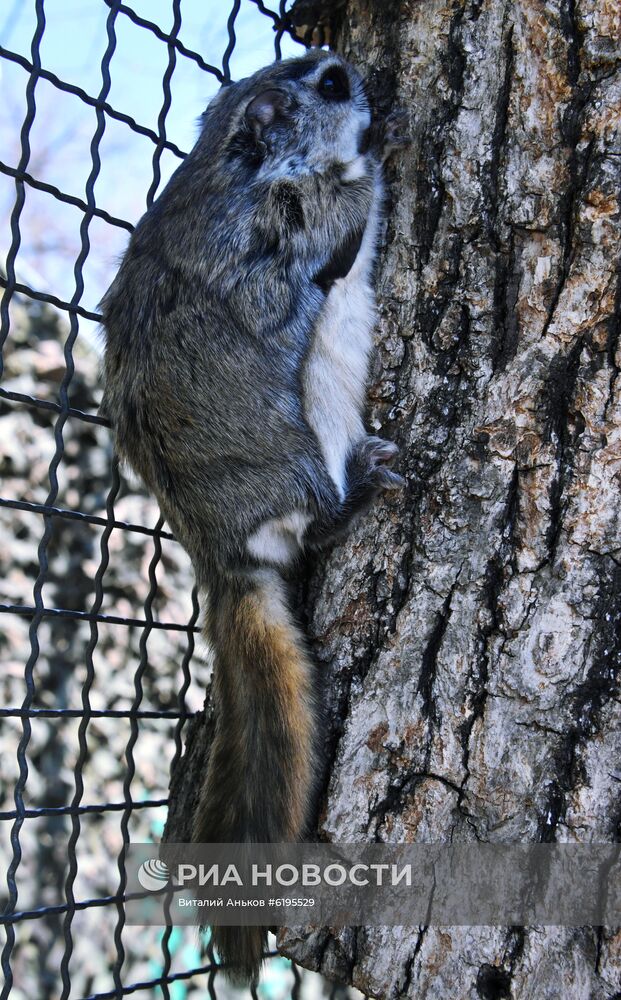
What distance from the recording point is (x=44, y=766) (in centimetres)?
399

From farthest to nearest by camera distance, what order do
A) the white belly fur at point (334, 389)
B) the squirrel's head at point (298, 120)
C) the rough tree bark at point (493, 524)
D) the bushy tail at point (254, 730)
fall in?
the squirrel's head at point (298, 120) < the white belly fur at point (334, 389) < the bushy tail at point (254, 730) < the rough tree bark at point (493, 524)

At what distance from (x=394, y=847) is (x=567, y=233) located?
1.25 meters

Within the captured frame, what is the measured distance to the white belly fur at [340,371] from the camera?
1.95 m

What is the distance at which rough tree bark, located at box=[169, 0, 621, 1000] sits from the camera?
166 centimetres

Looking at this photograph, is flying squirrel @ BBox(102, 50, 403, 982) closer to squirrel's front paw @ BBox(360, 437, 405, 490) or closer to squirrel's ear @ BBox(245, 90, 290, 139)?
squirrel's front paw @ BBox(360, 437, 405, 490)

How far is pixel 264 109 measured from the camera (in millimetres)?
2215

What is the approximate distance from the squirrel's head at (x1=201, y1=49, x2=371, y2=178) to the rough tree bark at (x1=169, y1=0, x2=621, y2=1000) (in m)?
0.24

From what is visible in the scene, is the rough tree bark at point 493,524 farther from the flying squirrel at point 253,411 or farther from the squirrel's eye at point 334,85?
the squirrel's eye at point 334,85

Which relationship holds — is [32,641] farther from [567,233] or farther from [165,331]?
[567,233]

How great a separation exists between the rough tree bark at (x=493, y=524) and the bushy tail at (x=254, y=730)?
0.07m

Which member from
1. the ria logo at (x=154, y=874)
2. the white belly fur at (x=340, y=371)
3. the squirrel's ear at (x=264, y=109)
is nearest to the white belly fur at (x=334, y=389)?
the white belly fur at (x=340, y=371)

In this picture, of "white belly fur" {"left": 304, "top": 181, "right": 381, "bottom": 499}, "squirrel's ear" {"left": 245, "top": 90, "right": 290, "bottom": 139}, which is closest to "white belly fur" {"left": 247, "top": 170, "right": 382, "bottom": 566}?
"white belly fur" {"left": 304, "top": 181, "right": 381, "bottom": 499}

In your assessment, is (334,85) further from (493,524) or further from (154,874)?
(154,874)

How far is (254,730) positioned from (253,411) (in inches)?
26.1
